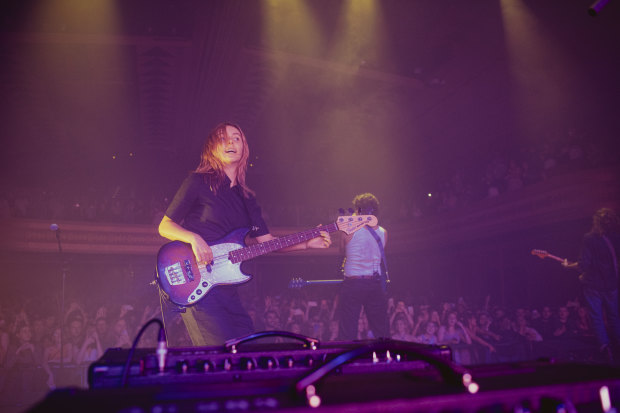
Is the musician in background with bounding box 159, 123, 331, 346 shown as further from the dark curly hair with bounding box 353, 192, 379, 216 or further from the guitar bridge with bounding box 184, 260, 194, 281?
the dark curly hair with bounding box 353, 192, 379, 216

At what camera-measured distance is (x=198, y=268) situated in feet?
11.3

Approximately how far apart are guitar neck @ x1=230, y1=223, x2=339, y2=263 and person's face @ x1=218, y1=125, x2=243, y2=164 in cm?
80

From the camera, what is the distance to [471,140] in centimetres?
1359

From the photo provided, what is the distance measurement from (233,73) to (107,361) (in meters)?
8.54

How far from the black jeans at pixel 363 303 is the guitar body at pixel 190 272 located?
272 cm

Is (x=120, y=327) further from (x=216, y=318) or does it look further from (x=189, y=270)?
(x=216, y=318)

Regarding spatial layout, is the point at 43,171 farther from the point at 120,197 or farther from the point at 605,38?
the point at 605,38

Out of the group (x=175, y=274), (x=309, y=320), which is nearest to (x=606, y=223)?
(x=309, y=320)

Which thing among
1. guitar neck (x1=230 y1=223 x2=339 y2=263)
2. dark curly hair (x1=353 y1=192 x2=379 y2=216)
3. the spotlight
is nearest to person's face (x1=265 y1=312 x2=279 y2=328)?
dark curly hair (x1=353 y1=192 x2=379 y2=216)

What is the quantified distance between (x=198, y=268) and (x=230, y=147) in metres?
1.14

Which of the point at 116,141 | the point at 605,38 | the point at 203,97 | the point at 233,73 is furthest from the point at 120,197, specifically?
A: the point at 605,38

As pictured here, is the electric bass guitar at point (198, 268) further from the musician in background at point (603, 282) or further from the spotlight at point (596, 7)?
the musician in background at point (603, 282)

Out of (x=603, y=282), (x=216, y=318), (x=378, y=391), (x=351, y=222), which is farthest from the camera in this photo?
(x=603, y=282)

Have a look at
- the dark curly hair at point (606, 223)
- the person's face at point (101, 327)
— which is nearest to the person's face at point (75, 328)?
the person's face at point (101, 327)
